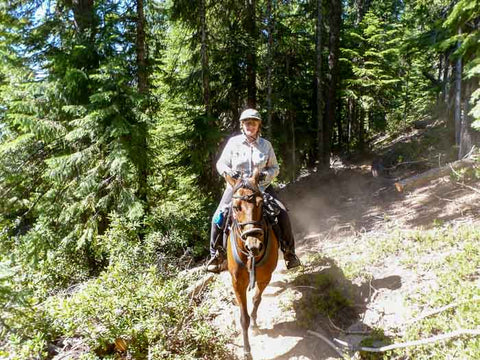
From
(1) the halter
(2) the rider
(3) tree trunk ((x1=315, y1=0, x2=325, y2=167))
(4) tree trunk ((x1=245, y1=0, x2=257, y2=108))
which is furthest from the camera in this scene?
(3) tree trunk ((x1=315, y1=0, x2=325, y2=167))

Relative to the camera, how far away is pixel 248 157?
5141mm

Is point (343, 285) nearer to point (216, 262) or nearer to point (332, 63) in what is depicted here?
point (216, 262)

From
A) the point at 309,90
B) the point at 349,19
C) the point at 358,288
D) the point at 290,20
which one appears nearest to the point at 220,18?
the point at 290,20

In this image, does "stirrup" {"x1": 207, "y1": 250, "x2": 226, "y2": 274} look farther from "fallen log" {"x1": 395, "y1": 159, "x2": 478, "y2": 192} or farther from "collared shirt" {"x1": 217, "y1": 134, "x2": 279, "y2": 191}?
"fallen log" {"x1": 395, "y1": 159, "x2": 478, "y2": 192}

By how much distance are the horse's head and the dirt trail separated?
7.19ft

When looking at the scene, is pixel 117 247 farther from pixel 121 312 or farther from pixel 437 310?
pixel 437 310

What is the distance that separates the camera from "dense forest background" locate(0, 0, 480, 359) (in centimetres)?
450

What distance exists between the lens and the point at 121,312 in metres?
4.50

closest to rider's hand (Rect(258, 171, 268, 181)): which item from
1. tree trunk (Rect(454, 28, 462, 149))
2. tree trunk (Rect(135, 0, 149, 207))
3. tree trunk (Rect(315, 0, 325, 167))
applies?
tree trunk (Rect(135, 0, 149, 207))

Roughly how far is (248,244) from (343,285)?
3.12 metres

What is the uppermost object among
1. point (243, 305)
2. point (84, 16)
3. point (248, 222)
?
point (84, 16)

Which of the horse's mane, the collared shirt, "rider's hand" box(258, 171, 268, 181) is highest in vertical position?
the collared shirt

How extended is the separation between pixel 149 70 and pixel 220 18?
4797 mm

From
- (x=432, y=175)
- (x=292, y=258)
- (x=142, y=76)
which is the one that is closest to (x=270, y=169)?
(x=292, y=258)
